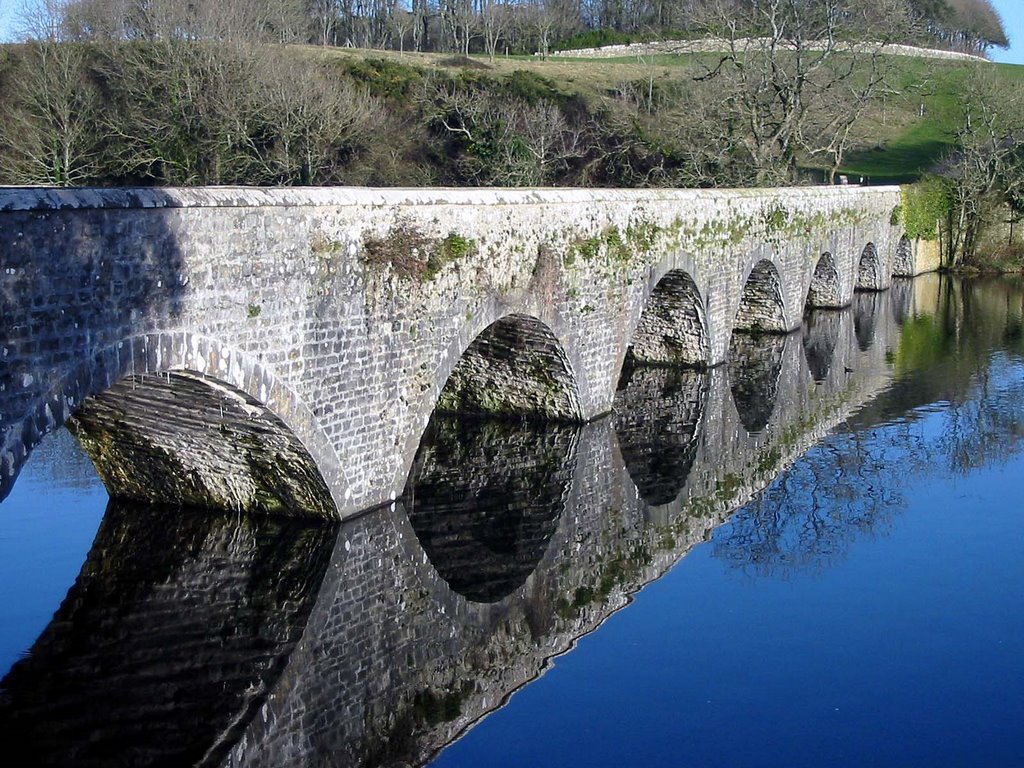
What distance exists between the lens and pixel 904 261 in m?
39.8

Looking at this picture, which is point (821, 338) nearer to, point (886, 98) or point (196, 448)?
point (196, 448)

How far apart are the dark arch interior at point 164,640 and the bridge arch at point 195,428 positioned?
11.9 inches

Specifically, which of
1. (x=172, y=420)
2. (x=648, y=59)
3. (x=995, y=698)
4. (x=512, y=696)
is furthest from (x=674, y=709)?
(x=648, y=59)

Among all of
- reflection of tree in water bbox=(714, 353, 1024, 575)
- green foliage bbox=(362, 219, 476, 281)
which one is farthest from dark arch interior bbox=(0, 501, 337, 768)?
reflection of tree in water bbox=(714, 353, 1024, 575)

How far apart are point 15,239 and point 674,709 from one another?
633 cm

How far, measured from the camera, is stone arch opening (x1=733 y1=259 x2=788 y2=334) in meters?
25.5

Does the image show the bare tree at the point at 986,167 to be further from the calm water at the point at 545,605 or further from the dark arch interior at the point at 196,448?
the dark arch interior at the point at 196,448

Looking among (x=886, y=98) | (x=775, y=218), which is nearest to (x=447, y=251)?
(x=775, y=218)

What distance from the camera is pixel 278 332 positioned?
35.3ft

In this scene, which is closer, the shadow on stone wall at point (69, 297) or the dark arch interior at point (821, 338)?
the shadow on stone wall at point (69, 297)

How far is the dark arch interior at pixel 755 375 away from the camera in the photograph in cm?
1928

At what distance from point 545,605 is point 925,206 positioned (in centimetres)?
3355

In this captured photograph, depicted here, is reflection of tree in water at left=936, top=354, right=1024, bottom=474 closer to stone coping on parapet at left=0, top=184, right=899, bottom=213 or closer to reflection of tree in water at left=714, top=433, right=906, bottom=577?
reflection of tree in water at left=714, top=433, right=906, bottom=577

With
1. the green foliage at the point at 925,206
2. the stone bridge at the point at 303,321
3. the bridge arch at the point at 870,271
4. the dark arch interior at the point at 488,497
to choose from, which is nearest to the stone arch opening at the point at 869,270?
the bridge arch at the point at 870,271
